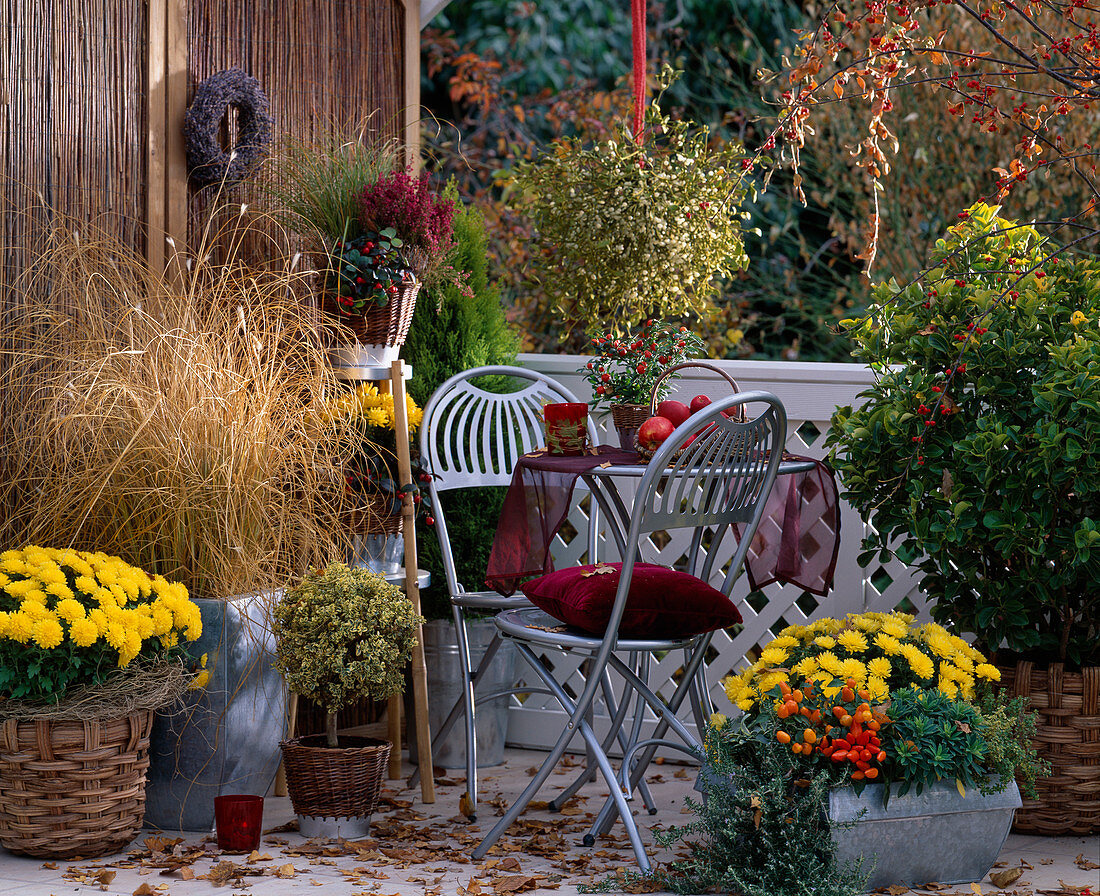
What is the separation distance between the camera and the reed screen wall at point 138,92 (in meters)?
3.15

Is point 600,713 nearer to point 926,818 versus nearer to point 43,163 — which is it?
point 926,818

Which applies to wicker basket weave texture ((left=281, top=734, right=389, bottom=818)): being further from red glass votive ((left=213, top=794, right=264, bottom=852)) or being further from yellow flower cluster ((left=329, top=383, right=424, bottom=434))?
Result: yellow flower cluster ((left=329, top=383, right=424, bottom=434))

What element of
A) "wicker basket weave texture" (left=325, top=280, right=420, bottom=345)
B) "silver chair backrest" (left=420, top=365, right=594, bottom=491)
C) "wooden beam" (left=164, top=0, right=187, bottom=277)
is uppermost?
"wooden beam" (left=164, top=0, right=187, bottom=277)

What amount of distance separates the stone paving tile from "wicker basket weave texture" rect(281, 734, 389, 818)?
82 millimetres

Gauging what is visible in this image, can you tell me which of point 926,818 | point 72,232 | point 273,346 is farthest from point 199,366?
point 926,818

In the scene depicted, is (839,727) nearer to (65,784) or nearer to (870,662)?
(870,662)

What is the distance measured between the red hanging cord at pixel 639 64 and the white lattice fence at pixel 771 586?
765mm

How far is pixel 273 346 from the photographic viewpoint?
3.26m

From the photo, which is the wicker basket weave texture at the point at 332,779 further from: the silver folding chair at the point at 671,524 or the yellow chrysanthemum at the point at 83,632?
the yellow chrysanthemum at the point at 83,632

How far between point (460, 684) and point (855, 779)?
4.89 feet

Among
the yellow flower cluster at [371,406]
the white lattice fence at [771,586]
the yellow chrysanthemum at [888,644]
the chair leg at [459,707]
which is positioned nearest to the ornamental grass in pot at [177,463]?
the yellow flower cluster at [371,406]

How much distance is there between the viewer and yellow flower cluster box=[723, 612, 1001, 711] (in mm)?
2746

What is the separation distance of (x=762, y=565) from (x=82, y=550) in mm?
1651

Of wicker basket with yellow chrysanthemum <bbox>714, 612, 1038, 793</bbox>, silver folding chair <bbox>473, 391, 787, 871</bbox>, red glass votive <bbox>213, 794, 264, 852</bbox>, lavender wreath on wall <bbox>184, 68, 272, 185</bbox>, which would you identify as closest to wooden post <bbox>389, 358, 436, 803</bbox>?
silver folding chair <bbox>473, 391, 787, 871</bbox>
